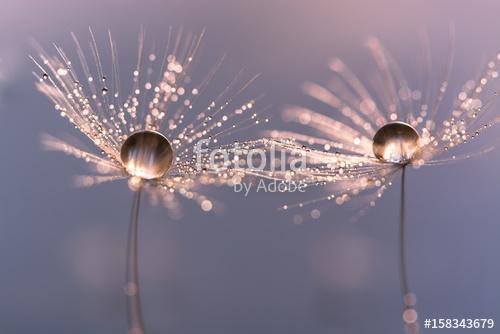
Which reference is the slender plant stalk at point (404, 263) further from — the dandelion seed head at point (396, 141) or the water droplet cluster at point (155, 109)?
the water droplet cluster at point (155, 109)

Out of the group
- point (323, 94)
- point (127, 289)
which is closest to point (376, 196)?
point (323, 94)

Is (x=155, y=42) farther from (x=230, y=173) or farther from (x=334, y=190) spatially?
(x=334, y=190)

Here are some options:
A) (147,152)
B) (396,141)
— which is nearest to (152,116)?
(147,152)

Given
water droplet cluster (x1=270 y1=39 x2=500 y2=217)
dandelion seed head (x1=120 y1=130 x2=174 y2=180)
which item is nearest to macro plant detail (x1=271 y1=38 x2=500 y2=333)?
water droplet cluster (x1=270 y1=39 x2=500 y2=217)

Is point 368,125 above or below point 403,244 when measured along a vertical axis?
above

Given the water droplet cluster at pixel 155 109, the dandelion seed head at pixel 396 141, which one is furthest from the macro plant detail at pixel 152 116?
the dandelion seed head at pixel 396 141

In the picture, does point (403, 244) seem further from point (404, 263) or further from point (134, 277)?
point (134, 277)
